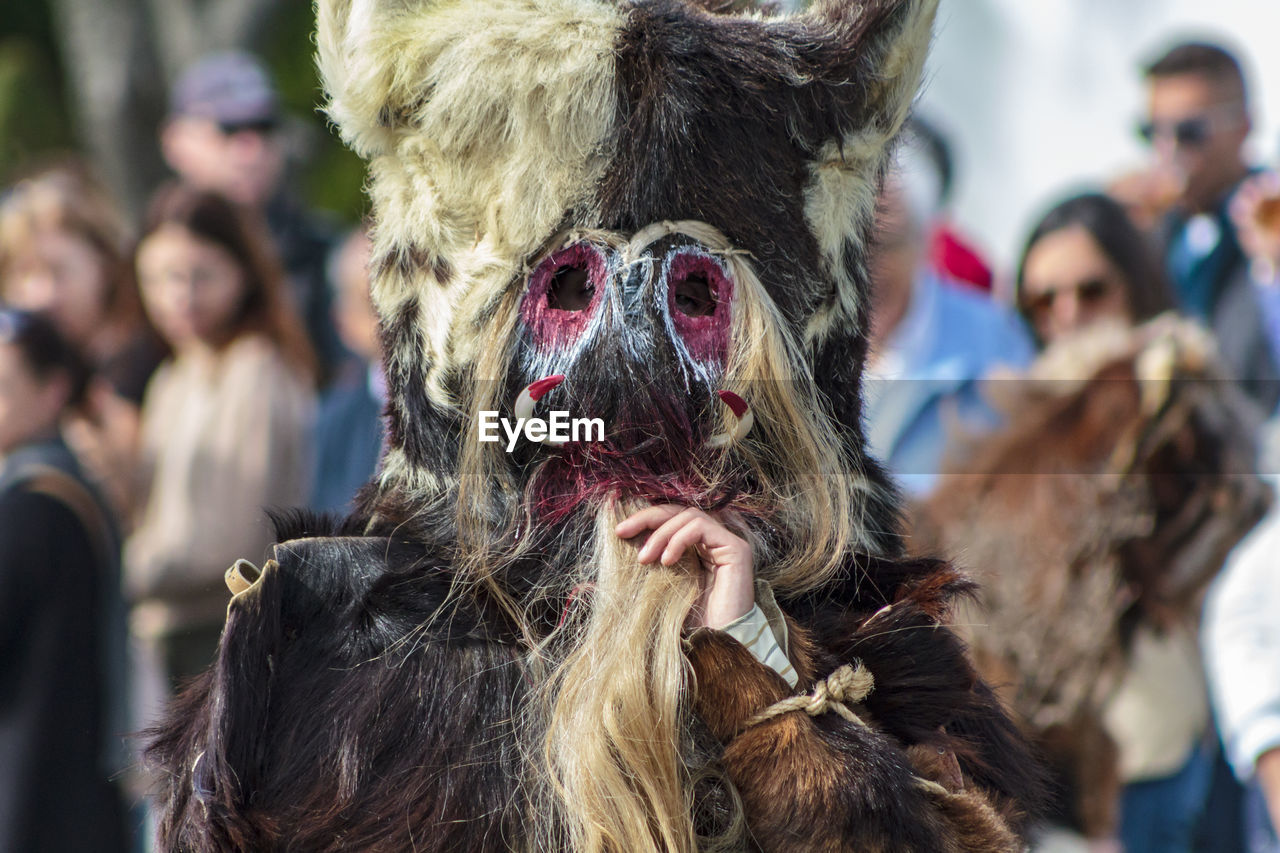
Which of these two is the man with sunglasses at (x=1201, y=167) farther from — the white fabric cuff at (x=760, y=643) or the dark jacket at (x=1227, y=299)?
the white fabric cuff at (x=760, y=643)

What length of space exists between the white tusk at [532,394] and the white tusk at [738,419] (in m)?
0.21

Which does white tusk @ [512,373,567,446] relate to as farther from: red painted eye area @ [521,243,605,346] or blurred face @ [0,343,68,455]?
blurred face @ [0,343,68,455]

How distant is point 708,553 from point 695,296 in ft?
1.11

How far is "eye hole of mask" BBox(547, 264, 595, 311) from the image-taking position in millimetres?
1838

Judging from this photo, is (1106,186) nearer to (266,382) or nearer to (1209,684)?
(1209,684)

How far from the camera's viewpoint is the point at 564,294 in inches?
72.8

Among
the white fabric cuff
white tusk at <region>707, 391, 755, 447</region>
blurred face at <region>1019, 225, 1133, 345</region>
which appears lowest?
the white fabric cuff

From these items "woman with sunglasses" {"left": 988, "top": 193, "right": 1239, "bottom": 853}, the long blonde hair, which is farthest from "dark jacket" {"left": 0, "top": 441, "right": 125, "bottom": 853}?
"woman with sunglasses" {"left": 988, "top": 193, "right": 1239, "bottom": 853}

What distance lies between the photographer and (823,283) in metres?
1.92

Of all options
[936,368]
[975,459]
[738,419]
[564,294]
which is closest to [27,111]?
[936,368]

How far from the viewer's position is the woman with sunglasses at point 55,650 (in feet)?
10.4

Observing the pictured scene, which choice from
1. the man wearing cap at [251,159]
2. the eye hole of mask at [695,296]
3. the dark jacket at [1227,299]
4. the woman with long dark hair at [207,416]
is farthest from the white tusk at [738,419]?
the man wearing cap at [251,159]

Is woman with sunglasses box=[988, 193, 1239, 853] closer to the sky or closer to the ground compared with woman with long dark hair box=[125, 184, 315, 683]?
closer to the ground

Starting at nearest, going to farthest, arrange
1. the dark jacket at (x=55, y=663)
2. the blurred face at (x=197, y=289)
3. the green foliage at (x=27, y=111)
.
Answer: the dark jacket at (x=55, y=663) < the blurred face at (x=197, y=289) < the green foliage at (x=27, y=111)
